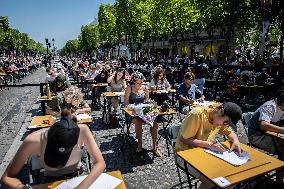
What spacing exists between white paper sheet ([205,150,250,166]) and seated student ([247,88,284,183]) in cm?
135

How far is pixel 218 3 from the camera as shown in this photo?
2728 cm

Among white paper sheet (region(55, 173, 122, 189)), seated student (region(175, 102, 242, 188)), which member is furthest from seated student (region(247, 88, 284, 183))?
white paper sheet (region(55, 173, 122, 189))

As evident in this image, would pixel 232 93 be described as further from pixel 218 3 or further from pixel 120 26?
pixel 120 26

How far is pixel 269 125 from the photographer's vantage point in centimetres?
480

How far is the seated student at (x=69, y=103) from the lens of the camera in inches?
216

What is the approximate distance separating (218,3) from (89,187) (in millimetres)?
26976

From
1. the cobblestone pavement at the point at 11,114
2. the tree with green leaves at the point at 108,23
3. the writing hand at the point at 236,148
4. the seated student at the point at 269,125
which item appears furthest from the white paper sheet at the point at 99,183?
the tree with green leaves at the point at 108,23

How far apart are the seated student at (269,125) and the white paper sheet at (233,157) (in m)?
1.35

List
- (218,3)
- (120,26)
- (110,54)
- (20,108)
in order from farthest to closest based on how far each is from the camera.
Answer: (110,54)
(120,26)
(218,3)
(20,108)

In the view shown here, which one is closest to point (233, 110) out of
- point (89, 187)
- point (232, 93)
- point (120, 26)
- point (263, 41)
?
point (89, 187)

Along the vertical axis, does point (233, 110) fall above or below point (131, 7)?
below

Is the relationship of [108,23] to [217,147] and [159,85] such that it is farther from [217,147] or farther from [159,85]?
[217,147]

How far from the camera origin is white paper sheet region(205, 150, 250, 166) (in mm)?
3461

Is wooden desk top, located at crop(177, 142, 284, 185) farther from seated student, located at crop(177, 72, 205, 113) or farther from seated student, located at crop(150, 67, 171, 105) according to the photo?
seated student, located at crop(150, 67, 171, 105)
